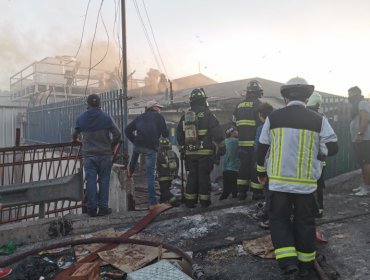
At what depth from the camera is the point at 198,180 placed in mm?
5371

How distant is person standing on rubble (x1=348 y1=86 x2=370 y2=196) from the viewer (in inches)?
230

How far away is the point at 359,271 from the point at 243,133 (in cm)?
281

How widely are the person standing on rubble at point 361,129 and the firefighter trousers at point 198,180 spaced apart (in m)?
2.72

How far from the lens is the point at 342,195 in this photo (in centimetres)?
625

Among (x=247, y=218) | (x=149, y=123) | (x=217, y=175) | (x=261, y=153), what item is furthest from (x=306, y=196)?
(x=217, y=175)

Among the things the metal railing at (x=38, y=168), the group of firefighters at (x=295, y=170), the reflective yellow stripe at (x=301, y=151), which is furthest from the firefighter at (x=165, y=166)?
the reflective yellow stripe at (x=301, y=151)

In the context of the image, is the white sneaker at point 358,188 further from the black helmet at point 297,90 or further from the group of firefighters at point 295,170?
the black helmet at point 297,90

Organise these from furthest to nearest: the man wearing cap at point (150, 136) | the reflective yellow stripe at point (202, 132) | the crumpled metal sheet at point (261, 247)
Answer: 1. the man wearing cap at point (150, 136)
2. the reflective yellow stripe at point (202, 132)
3. the crumpled metal sheet at point (261, 247)

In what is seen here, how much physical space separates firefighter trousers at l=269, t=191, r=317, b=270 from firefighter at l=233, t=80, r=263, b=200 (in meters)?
2.28

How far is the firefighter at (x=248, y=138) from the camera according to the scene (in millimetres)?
5590

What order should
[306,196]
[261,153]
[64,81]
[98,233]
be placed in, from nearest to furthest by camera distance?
[306,196]
[261,153]
[98,233]
[64,81]

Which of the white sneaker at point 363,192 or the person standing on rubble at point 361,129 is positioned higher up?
the person standing on rubble at point 361,129

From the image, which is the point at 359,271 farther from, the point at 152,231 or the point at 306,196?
the point at 152,231

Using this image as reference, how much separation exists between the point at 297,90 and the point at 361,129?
124 inches
